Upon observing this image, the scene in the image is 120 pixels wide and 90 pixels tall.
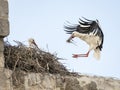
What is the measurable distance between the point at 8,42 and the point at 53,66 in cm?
81

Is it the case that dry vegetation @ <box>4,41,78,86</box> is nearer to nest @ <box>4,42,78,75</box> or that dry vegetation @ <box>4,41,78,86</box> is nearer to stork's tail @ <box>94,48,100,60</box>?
nest @ <box>4,42,78,75</box>

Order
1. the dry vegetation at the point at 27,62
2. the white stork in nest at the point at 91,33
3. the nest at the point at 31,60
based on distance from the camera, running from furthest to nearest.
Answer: the white stork in nest at the point at 91,33 < the nest at the point at 31,60 < the dry vegetation at the point at 27,62

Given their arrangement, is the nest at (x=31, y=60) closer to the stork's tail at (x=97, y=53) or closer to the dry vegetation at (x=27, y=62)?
the dry vegetation at (x=27, y=62)

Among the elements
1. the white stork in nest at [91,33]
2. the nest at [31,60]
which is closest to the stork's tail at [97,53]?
the white stork in nest at [91,33]

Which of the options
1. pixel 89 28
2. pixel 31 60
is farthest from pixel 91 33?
pixel 31 60

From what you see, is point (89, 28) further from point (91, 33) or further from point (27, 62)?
point (27, 62)

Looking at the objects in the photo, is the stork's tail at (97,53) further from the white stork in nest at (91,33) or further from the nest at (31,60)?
the nest at (31,60)

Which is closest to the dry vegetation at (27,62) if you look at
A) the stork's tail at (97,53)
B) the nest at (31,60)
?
the nest at (31,60)

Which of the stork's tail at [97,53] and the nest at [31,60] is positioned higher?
the nest at [31,60]

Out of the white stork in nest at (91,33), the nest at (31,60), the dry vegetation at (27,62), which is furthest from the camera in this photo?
the white stork in nest at (91,33)

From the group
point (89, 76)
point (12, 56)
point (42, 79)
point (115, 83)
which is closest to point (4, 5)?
point (12, 56)

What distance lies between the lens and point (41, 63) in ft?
23.2

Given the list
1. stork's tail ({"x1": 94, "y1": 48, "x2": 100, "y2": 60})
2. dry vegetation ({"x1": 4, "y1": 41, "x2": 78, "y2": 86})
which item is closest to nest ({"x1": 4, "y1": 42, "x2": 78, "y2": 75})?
dry vegetation ({"x1": 4, "y1": 41, "x2": 78, "y2": 86})

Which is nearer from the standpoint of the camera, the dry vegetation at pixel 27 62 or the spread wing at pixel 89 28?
the dry vegetation at pixel 27 62
